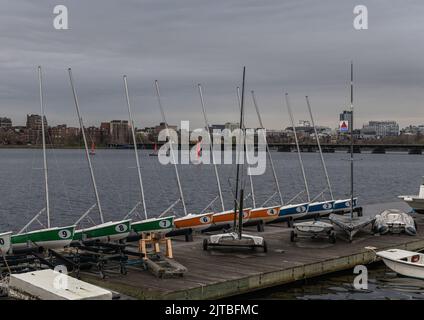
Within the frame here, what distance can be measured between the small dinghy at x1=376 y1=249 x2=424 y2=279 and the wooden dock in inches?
51.7

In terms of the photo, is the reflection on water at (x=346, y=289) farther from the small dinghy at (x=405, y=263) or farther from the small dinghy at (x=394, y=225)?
the small dinghy at (x=394, y=225)

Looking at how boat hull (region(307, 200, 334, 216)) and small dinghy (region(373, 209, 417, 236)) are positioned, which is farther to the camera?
boat hull (region(307, 200, 334, 216))

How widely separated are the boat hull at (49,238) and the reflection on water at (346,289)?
8.61 meters

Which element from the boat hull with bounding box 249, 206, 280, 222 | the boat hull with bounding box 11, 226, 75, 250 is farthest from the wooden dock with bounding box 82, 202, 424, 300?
the boat hull with bounding box 11, 226, 75, 250

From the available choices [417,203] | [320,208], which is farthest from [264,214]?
[417,203]

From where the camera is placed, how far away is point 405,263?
2709cm

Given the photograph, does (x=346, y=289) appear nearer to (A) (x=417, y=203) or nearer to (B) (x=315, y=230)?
(B) (x=315, y=230)

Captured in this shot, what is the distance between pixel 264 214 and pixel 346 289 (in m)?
11.0

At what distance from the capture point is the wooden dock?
70.0 feet

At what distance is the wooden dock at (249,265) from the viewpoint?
21.3 metres

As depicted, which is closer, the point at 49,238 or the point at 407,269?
the point at 49,238

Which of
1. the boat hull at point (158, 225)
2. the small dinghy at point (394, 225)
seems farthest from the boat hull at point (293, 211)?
the boat hull at point (158, 225)

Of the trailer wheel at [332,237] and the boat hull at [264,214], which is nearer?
the trailer wheel at [332,237]

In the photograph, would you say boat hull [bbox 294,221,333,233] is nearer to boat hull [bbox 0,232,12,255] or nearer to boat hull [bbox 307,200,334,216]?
boat hull [bbox 307,200,334,216]
